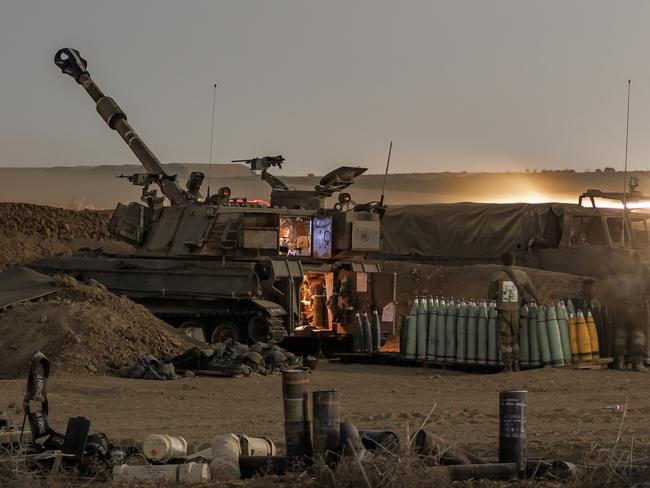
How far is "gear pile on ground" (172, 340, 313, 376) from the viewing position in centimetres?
1739

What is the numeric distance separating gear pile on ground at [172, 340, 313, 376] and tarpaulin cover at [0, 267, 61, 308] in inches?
137

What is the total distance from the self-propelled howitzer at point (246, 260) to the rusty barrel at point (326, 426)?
1220 centimetres

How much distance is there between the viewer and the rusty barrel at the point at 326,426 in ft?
26.3

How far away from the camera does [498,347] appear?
59.6 feet

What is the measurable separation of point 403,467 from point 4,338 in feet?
39.2

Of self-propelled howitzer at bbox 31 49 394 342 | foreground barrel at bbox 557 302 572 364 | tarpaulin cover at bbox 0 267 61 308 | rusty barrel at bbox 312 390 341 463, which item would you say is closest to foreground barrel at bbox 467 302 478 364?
foreground barrel at bbox 557 302 572 364

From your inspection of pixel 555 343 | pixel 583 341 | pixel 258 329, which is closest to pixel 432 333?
pixel 555 343

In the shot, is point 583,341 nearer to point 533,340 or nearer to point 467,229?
point 533,340

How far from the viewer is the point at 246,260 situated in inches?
849

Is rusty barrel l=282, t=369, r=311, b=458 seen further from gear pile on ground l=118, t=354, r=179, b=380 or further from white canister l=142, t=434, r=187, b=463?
gear pile on ground l=118, t=354, r=179, b=380

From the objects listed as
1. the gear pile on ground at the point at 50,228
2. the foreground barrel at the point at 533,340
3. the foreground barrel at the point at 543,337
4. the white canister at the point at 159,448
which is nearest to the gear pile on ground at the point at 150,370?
the foreground barrel at the point at 533,340

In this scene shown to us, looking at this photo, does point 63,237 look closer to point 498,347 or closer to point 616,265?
point 616,265

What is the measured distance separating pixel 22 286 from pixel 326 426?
13.4 meters

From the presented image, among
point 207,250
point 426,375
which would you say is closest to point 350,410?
point 426,375
